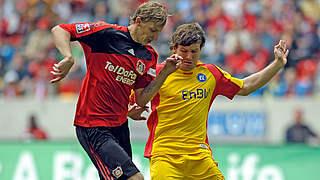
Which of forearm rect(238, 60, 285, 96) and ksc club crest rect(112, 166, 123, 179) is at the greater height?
forearm rect(238, 60, 285, 96)

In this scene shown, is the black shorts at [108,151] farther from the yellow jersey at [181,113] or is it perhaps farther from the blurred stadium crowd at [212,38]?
the blurred stadium crowd at [212,38]

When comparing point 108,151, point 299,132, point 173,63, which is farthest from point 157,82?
point 299,132

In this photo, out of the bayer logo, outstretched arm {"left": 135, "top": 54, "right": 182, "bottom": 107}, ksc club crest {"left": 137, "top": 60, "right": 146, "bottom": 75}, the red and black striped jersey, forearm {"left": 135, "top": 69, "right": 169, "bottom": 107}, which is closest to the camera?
outstretched arm {"left": 135, "top": 54, "right": 182, "bottom": 107}

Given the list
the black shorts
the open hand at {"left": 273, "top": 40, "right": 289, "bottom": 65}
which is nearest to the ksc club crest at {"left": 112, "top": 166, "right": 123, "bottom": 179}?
the black shorts

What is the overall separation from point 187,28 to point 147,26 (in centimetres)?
46

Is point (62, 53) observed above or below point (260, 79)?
above

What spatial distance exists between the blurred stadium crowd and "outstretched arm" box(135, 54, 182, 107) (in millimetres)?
7470

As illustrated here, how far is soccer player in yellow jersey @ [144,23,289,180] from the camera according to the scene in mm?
6074

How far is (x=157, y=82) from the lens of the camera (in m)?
5.91

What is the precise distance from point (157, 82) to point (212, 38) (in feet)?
30.7

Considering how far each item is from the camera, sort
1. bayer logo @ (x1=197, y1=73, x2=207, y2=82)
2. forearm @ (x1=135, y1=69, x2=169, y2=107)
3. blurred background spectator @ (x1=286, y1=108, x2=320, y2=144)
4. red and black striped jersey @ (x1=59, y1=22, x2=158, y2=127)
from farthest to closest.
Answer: blurred background spectator @ (x1=286, y1=108, x2=320, y2=144) → bayer logo @ (x1=197, y1=73, x2=207, y2=82) → red and black striped jersey @ (x1=59, y1=22, x2=158, y2=127) → forearm @ (x1=135, y1=69, x2=169, y2=107)

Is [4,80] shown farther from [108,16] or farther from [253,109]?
[253,109]

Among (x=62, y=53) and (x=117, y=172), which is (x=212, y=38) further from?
(x=62, y=53)

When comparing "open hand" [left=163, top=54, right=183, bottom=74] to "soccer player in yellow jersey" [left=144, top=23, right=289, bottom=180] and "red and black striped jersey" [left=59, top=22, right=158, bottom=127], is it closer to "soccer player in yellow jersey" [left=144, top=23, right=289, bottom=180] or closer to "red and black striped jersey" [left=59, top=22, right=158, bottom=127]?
"soccer player in yellow jersey" [left=144, top=23, right=289, bottom=180]
